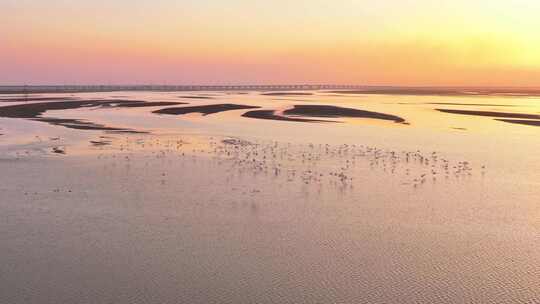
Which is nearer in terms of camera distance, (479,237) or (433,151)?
(479,237)

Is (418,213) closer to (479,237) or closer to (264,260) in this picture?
(479,237)

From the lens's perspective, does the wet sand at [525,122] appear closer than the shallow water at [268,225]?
No

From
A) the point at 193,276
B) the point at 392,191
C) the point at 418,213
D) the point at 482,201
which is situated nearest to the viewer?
the point at 193,276

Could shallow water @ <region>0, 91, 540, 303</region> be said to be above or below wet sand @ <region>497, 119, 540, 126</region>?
below

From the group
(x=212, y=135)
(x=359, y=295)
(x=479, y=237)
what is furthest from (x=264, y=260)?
(x=212, y=135)

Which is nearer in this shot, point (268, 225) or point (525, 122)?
point (268, 225)

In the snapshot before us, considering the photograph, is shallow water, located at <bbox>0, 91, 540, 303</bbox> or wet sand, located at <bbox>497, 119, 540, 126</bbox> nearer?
shallow water, located at <bbox>0, 91, 540, 303</bbox>

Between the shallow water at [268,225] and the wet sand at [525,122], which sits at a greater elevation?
the wet sand at [525,122]

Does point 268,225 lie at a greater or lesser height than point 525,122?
lesser
